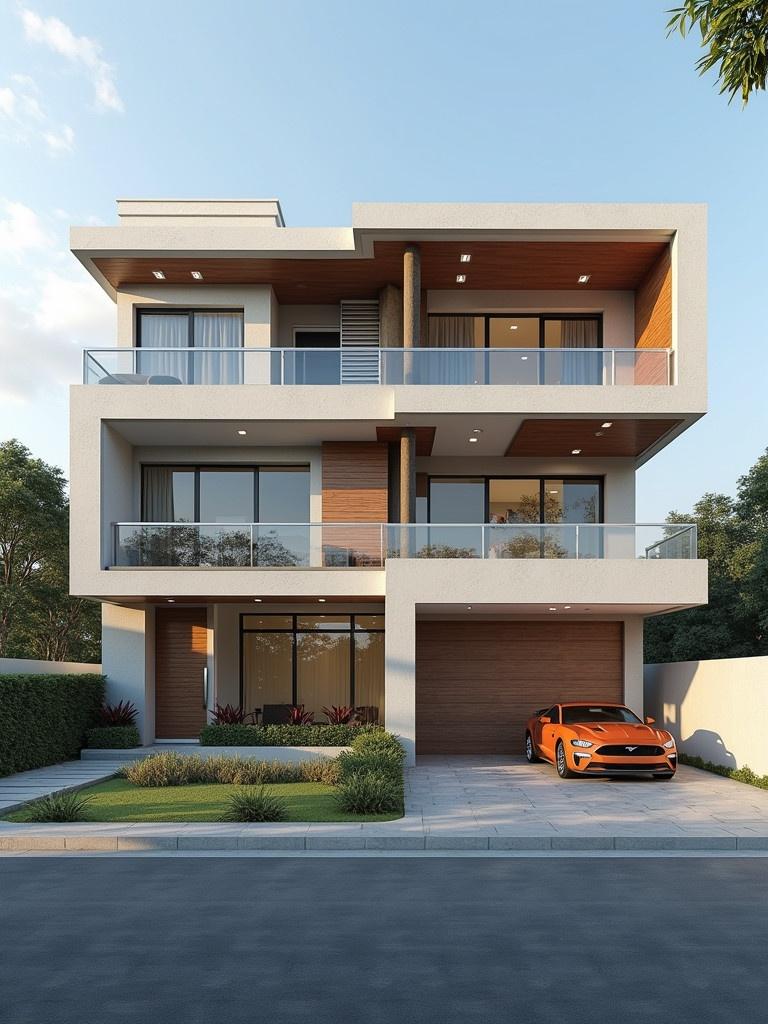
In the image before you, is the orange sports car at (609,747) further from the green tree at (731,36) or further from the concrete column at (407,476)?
the green tree at (731,36)

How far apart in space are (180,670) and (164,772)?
6.37 meters

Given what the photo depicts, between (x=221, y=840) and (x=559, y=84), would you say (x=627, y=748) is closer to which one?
(x=221, y=840)

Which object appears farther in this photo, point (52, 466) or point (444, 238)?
point (52, 466)

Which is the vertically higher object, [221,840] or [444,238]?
[444,238]

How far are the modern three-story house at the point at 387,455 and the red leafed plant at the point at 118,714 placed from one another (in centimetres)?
37

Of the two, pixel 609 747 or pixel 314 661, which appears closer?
pixel 609 747

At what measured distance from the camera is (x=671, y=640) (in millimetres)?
36156

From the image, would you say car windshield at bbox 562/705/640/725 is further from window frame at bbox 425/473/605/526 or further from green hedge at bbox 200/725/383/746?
window frame at bbox 425/473/605/526

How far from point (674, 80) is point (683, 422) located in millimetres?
6622

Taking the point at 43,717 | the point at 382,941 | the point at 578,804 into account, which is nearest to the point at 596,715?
the point at 578,804

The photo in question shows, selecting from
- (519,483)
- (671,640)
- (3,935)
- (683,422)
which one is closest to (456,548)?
(519,483)

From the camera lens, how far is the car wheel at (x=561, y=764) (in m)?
15.7

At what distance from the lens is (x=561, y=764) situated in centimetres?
1598

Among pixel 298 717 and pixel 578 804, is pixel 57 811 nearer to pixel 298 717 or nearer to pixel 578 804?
pixel 578 804
